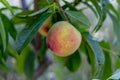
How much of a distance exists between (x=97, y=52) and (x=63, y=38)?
7cm

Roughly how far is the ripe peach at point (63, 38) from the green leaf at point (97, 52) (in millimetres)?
33

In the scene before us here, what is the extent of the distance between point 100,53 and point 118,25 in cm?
27

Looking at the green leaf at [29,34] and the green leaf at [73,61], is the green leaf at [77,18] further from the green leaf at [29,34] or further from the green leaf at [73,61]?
the green leaf at [73,61]

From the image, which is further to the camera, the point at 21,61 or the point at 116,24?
the point at 21,61

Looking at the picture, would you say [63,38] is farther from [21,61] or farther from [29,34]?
[21,61]

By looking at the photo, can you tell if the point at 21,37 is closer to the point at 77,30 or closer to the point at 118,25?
the point at 77,30

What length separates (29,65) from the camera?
3.28 ft

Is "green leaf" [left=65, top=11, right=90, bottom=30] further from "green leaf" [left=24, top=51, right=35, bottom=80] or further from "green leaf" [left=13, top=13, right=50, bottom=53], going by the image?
"green leaf" [left=24, top=51, right=35, bottom=80]

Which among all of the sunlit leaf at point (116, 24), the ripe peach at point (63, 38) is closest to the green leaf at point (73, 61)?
the sunlit leaf at point (116, 24)

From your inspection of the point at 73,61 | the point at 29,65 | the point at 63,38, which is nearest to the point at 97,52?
the point at 63,38

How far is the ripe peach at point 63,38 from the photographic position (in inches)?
23.3

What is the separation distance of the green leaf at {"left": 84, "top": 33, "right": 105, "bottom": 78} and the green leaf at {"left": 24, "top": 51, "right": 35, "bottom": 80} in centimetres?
39

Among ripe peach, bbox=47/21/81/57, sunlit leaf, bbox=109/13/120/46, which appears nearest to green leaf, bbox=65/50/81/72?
sunlit leaf, bbox=109/13/120/46

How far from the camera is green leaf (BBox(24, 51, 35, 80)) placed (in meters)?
0.99
